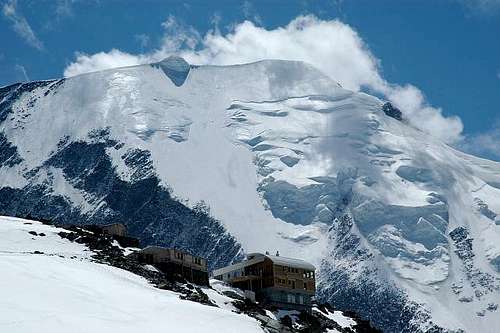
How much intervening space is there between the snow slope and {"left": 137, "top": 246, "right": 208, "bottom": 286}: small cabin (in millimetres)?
33368

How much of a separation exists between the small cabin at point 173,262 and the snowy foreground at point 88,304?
3069 cm

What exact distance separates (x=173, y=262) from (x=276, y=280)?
79.8 ft

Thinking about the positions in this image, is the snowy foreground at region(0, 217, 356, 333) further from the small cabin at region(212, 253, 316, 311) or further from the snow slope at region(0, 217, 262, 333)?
the small cabin at region(212, 253, 316, 311)

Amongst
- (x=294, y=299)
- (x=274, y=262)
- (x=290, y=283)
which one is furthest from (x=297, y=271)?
(x=294, y=299)

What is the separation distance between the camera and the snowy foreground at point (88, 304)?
49.2 meters

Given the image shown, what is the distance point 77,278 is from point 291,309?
2619 inches

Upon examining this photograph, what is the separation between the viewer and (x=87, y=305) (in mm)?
54781

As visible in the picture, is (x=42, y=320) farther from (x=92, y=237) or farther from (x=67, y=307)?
(x=92, y=237)

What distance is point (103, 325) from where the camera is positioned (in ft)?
165

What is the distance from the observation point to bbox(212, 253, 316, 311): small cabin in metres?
129

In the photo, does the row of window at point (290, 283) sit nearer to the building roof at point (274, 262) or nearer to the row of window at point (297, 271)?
the row of window at point (297, 271)

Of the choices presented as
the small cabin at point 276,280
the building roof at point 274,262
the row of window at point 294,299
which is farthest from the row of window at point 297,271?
the row of window at point 294,299

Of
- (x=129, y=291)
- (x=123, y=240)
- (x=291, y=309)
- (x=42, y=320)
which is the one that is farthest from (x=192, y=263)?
(x=42, y=320)

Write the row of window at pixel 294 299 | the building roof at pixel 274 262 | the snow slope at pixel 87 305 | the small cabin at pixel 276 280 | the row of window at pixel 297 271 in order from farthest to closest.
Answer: the building roof at pixel 274 262 < the row of window at pixel 297 271 < the small cabin at pixel 276 280 < the row of window at pixel 294 299 < the snow slope at pixel 87 305
